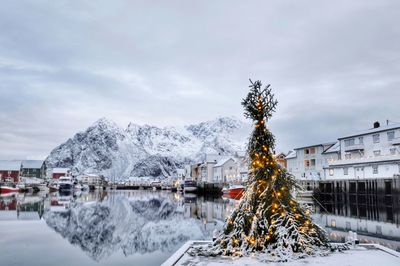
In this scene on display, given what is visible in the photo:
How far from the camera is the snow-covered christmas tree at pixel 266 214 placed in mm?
12359

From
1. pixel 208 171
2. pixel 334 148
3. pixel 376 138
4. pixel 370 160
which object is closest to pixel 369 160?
pixel 370 160

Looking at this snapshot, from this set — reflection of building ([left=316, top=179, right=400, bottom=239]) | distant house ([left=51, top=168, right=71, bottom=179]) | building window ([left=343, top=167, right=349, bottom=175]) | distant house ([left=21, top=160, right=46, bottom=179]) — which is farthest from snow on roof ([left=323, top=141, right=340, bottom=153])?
distant house ([left=51, top=168, right=71, bottom=179])

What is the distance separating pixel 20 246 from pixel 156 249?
25.0 ft

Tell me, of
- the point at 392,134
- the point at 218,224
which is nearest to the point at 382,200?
the point at 392,134

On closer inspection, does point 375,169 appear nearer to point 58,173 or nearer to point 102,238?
point 102,238

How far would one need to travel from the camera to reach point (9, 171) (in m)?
120

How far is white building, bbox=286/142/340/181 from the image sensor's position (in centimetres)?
6831

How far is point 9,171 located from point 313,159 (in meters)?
101

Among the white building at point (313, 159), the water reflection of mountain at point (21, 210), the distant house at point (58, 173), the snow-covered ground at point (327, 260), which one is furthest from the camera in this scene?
the distant house at point (58, 173)

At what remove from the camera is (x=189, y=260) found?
38.6 ft

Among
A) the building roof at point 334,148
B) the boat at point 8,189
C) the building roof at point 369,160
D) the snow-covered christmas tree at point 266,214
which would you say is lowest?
the boat at point 8,189

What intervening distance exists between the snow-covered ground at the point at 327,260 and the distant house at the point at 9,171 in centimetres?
12494

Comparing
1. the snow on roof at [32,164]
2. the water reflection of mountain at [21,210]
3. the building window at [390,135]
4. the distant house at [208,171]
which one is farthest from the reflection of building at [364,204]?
the snow on roof at [32,164]

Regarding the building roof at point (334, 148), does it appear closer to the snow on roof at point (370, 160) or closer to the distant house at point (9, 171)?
the snow on roof at point (370, 160)
